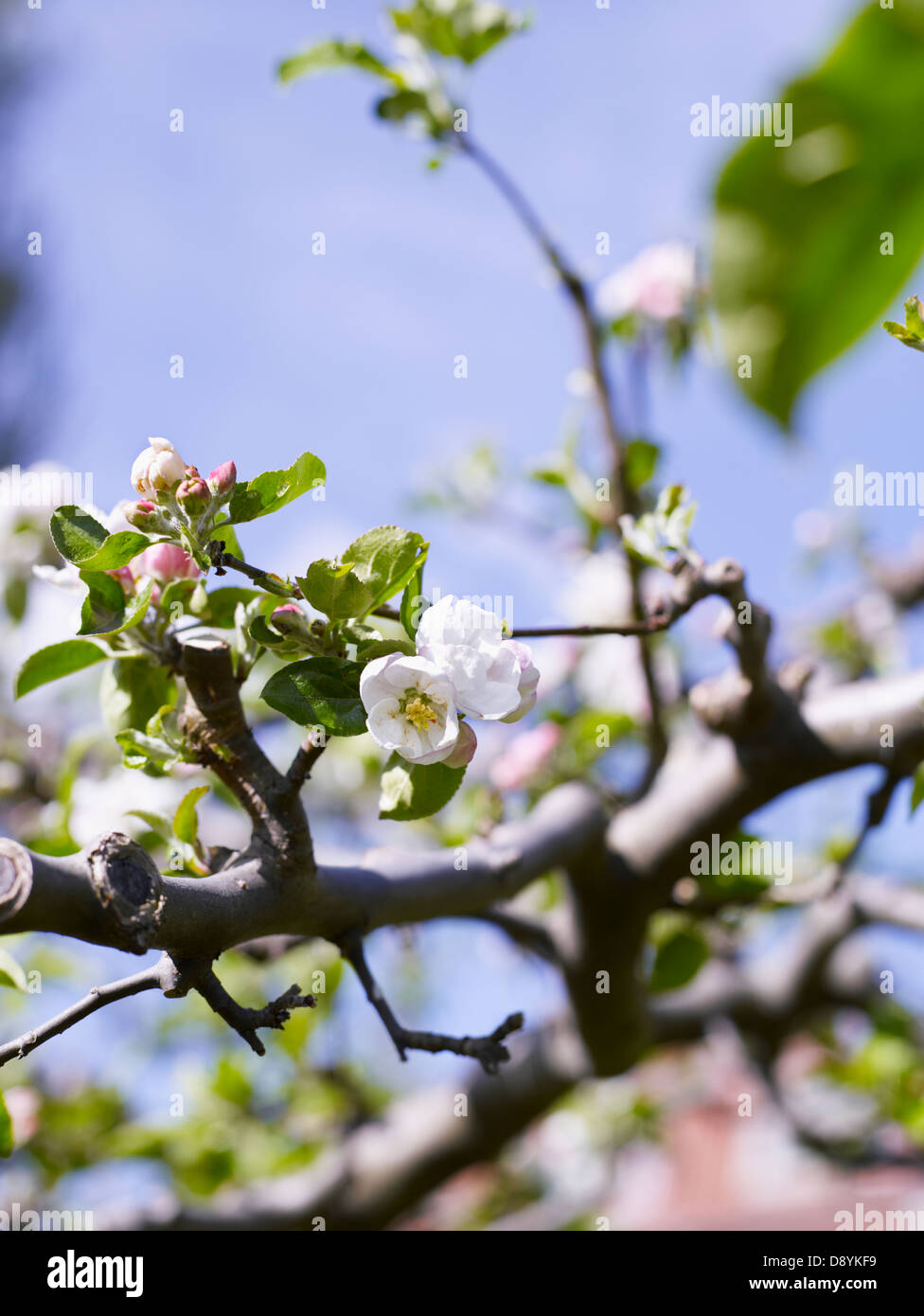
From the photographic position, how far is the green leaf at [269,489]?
1.96 ft

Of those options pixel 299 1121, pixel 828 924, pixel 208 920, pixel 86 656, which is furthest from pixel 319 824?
pixel 208 920

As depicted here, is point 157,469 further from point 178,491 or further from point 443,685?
point 443,685

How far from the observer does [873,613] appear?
7.25ft

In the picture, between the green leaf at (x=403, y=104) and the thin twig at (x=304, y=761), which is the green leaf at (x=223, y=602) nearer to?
the thin twig at (x=304, y=761)

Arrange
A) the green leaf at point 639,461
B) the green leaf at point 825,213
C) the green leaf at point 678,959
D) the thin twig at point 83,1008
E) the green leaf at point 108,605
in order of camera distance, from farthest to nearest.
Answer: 1. the green leaf at point 678,959
2. the green leaf at point 639,461
3. the green leaf at point 108,605
4. the thin twig at point 83,1008
5. the green leaf at point 825,213

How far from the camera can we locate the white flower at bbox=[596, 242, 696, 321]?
150 cm

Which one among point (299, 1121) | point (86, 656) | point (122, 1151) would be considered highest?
point (86, 656)

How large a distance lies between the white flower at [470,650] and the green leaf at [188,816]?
235 mm

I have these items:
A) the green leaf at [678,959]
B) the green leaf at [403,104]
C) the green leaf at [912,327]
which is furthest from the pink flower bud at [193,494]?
the green leaf at [678,959]

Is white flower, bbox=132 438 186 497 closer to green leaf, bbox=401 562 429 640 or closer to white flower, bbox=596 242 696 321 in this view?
green leaf, bbox=401 562 429 640

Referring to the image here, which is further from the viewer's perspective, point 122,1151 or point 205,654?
point 122,1151

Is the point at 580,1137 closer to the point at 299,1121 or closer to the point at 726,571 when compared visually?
the point at 299,1121

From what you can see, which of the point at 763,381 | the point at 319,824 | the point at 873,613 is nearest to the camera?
the point at 763,381
